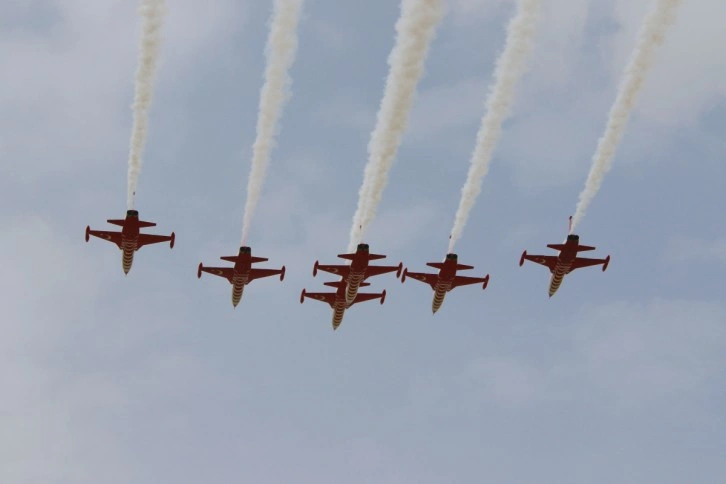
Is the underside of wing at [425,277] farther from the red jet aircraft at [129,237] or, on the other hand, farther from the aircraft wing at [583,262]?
the red jet aircraft at [129,237]

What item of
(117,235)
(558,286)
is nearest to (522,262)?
(558,286)

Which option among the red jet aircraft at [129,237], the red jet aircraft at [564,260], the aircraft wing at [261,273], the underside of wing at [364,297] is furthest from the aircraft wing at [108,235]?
the red jet aircraft at [564,260]

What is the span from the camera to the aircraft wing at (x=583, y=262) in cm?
6900

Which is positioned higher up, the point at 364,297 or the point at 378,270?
the point at 364,297

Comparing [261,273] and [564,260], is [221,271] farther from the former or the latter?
[564,260]

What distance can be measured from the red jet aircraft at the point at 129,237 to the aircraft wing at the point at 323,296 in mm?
9185

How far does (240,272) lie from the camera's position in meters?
69.6

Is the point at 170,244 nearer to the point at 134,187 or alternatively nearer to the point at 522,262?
the point at 134,187

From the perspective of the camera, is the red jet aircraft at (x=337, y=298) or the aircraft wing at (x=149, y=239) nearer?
the aircraft wing at (x=149, y=239)

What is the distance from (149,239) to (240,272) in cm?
459

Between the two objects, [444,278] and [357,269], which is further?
[444,278]

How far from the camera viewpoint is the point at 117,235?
222ft

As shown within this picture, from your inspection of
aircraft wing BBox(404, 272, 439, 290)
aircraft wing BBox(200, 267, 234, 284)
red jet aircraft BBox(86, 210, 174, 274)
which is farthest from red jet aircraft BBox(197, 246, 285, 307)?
aircraft wing BBox(404, 272, 439, 290)

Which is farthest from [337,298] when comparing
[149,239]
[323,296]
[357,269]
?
[149,239]
